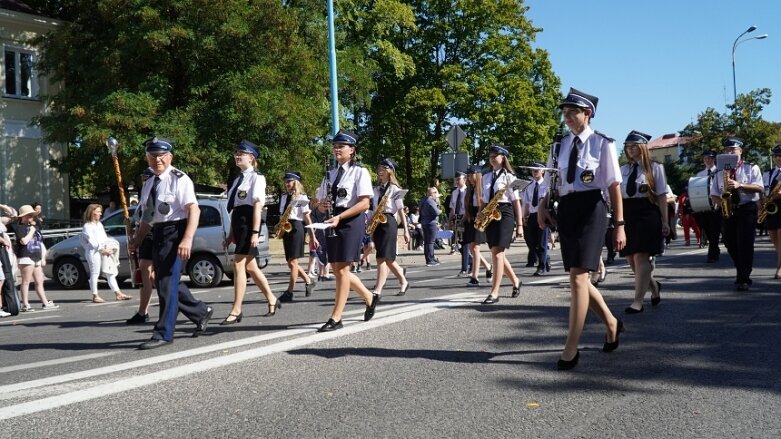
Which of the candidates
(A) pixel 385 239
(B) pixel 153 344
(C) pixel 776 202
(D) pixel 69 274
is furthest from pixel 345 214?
(D) pixel 69 274

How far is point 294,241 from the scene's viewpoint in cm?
1209

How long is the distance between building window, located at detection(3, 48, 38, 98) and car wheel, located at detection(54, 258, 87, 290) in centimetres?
1782

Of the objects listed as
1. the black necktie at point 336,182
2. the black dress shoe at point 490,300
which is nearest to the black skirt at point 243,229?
the black necktie at point 336,182

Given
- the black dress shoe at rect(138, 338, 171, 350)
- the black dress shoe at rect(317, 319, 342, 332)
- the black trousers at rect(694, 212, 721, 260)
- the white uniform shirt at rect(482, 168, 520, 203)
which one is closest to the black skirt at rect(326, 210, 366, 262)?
the black dress shoe at rect(317, 319, 342, 332)

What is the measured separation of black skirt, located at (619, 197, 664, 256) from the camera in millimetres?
8484

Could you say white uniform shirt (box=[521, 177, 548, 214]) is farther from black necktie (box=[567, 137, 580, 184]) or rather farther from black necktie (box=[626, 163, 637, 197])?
black necktie (box=[567, 137, 580, 184])

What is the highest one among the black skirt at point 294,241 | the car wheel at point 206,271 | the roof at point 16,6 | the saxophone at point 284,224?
the roof at point 16,6

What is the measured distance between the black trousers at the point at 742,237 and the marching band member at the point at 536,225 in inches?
151

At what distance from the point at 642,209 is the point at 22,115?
95.8 feet

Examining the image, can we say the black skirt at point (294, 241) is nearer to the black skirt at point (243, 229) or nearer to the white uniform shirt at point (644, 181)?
the black skirt at point (243, 229)

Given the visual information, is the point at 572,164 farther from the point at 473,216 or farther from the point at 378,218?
the point at 473,216

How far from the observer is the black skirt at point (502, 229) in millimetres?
10047

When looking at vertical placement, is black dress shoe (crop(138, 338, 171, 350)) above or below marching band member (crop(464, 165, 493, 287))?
below

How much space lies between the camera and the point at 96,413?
16.1ft
